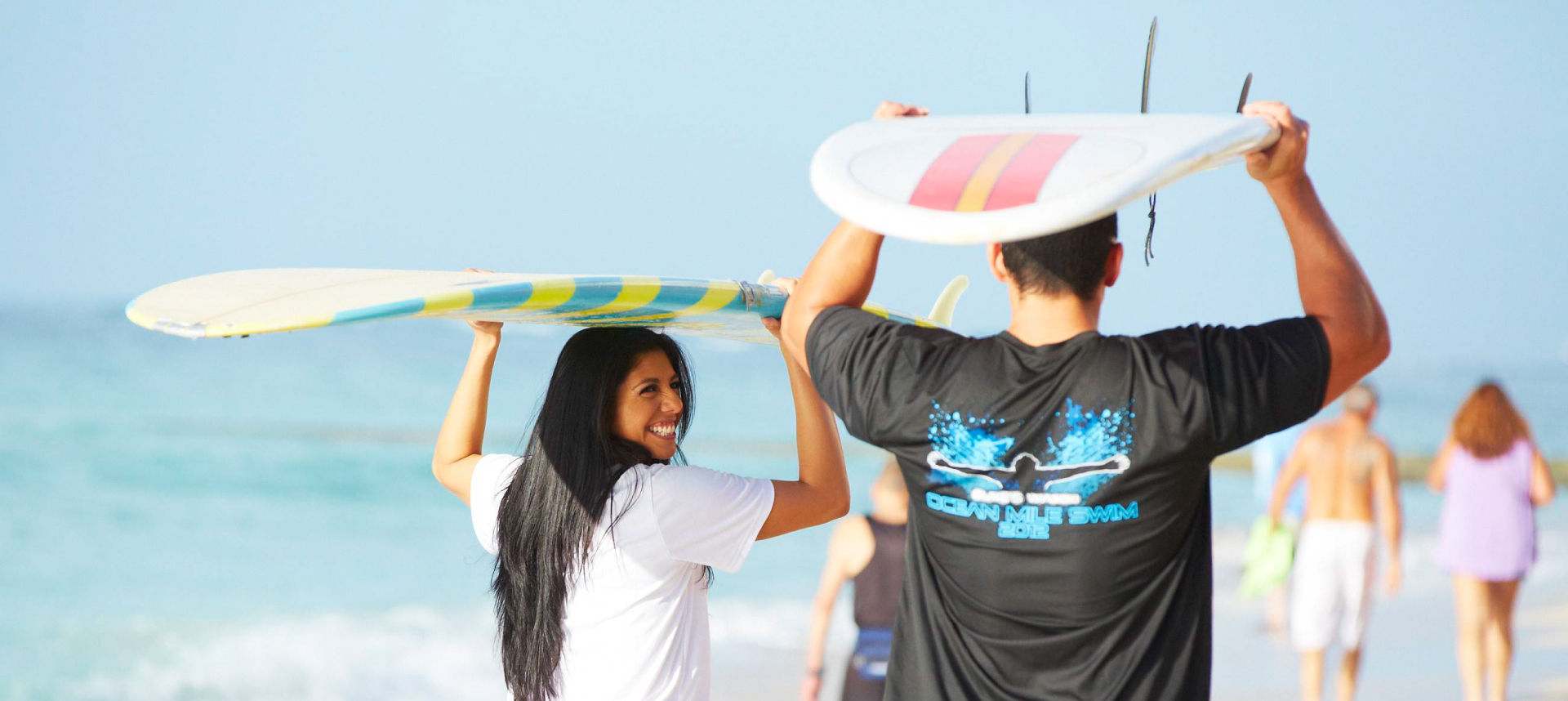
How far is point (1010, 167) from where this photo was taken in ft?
5.97

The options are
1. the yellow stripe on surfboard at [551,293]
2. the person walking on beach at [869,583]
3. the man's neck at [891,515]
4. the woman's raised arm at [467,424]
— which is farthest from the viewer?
the man's neck at [891,515]

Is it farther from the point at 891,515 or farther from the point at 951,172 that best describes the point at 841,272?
the point at 891,515

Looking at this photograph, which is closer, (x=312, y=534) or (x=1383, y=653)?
(x=1383, y=653)

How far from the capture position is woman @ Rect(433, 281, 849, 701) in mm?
2562

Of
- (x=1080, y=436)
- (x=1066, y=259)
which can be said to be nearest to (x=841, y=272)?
(x=1066, y=259)

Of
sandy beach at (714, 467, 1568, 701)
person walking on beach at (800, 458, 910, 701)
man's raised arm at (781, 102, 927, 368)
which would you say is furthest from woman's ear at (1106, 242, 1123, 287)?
sandy beach at (714, 467, 1568, 701)

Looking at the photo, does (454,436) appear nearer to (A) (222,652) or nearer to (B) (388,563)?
(A) (222,652)

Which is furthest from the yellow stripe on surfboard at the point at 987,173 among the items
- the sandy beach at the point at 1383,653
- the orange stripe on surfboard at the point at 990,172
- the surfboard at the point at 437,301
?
the sandy beach at the point at 1383,653

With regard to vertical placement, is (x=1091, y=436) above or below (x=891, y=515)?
above

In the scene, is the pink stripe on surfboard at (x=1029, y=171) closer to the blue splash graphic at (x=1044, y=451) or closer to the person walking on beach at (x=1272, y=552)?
the blue splash graphic at (x=1044, y=451)

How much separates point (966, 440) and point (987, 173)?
369 millimetres

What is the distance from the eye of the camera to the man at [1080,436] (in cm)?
186

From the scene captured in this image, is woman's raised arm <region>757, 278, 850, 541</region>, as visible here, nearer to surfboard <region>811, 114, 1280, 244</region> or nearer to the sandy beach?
surfboard <region>811, 114, 1280, 244</region>

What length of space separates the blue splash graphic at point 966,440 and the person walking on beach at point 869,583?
8.30 ft
